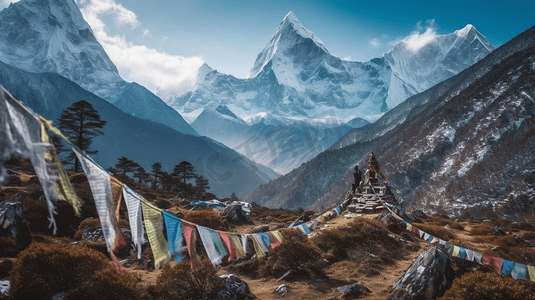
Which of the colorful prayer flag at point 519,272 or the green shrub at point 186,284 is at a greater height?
the colorful prayer flag at point 519,272

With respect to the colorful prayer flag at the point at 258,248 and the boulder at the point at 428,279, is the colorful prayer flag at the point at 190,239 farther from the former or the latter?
the boulder at the point at 428,279

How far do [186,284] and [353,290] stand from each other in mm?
5061

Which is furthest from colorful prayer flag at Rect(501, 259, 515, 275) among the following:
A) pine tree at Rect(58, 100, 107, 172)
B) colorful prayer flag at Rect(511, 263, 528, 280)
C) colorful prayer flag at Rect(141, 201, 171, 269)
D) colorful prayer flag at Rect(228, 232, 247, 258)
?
pine tree at Rect(58, 100, 107, 172)

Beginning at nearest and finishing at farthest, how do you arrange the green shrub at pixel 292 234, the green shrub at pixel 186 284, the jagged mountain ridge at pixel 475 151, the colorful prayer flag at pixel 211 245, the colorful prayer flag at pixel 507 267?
the colorful prayer flag at pixel 211 245, the green shrub at pixel 186 284, the colorful prayer flag at pixel 507 267, the green shrub at pixel 292 234, the jagged mountain ridge at pixel 475 151

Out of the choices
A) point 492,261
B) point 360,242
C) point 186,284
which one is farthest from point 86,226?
point 492,261

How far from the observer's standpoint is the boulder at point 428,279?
7.50 metres

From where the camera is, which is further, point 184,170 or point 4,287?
point 184,170

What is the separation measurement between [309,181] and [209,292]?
166020mm

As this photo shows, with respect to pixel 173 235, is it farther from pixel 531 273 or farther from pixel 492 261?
pixel 531 273

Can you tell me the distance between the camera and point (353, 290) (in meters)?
8.54

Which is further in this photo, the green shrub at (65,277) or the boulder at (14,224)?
the boulder at (14,224)

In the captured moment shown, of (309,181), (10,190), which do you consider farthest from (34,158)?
(309,181)

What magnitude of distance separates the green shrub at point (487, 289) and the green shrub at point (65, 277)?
781 cm

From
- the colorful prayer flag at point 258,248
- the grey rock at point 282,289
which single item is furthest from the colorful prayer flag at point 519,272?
the colorful prayer flag at point 258,248
